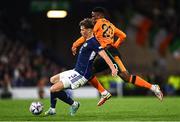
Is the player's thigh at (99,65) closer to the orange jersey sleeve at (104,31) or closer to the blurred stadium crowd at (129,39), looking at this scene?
the orange jersey sleeve at (104,31)

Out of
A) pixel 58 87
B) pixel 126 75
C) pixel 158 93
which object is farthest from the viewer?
pixel 126 75

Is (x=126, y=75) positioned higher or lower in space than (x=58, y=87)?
higher

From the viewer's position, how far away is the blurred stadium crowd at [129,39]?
28.8m

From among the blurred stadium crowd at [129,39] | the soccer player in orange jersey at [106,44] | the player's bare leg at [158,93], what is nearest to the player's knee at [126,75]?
the soccer player in orange jersey at [106,44]

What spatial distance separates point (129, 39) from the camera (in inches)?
1368

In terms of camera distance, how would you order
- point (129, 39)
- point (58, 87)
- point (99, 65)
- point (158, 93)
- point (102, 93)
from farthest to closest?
1. point (129, 39)
2. point (99, 65)
3. point (102, 93)
4. point (158, 93)
5. point (58, 87)

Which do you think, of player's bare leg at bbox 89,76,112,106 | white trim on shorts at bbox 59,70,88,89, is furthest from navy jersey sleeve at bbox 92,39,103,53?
player's bare leg at bbox 89,76,112,106

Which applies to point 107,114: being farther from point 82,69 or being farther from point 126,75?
point 126,75

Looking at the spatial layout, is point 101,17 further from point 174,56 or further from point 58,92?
point 174,56

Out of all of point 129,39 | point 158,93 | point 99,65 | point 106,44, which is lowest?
point 158,93

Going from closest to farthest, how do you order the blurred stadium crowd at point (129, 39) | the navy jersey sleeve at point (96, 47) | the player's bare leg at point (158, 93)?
1. the navy jersey sleeve at point (96, 47)
2. the player's bare leg at point (158, 93)
3. the blurred stadium crowd at point (129, 39)

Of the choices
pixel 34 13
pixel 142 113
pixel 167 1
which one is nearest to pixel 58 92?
pixel 142 113

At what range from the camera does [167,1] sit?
118ft

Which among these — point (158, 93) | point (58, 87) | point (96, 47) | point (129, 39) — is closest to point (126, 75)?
point (158, 93)
